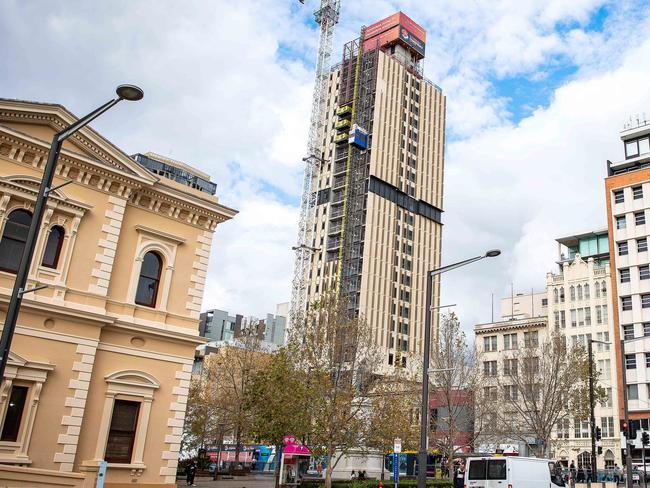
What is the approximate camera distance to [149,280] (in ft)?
84.5

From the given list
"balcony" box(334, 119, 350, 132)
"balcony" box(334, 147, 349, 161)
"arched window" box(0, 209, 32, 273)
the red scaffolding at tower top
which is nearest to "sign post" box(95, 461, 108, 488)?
"arched window" box(0, 209, 32, 273)

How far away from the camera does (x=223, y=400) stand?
5694 centimetres

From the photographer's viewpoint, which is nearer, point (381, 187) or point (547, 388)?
point (547, 388)

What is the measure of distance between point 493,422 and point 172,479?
32.0 metres

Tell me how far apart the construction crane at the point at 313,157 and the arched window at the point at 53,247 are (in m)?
83.7

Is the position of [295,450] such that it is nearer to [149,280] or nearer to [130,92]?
[149,280]

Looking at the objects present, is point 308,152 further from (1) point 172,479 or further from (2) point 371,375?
(1) point 172,479

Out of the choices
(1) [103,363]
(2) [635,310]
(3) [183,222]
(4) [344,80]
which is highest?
(4) [344,80]

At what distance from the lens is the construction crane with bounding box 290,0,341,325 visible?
114688 mm

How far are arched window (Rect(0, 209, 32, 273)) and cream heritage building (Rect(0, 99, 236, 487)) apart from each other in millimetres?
37

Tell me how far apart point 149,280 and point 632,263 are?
68862mm

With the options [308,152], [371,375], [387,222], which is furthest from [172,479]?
[308,152]

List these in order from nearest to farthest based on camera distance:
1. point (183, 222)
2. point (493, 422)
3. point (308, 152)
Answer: point (183, 222), point (493, 422), point (308, 152)

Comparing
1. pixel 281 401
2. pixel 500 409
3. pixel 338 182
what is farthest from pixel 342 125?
pixel 281 401
